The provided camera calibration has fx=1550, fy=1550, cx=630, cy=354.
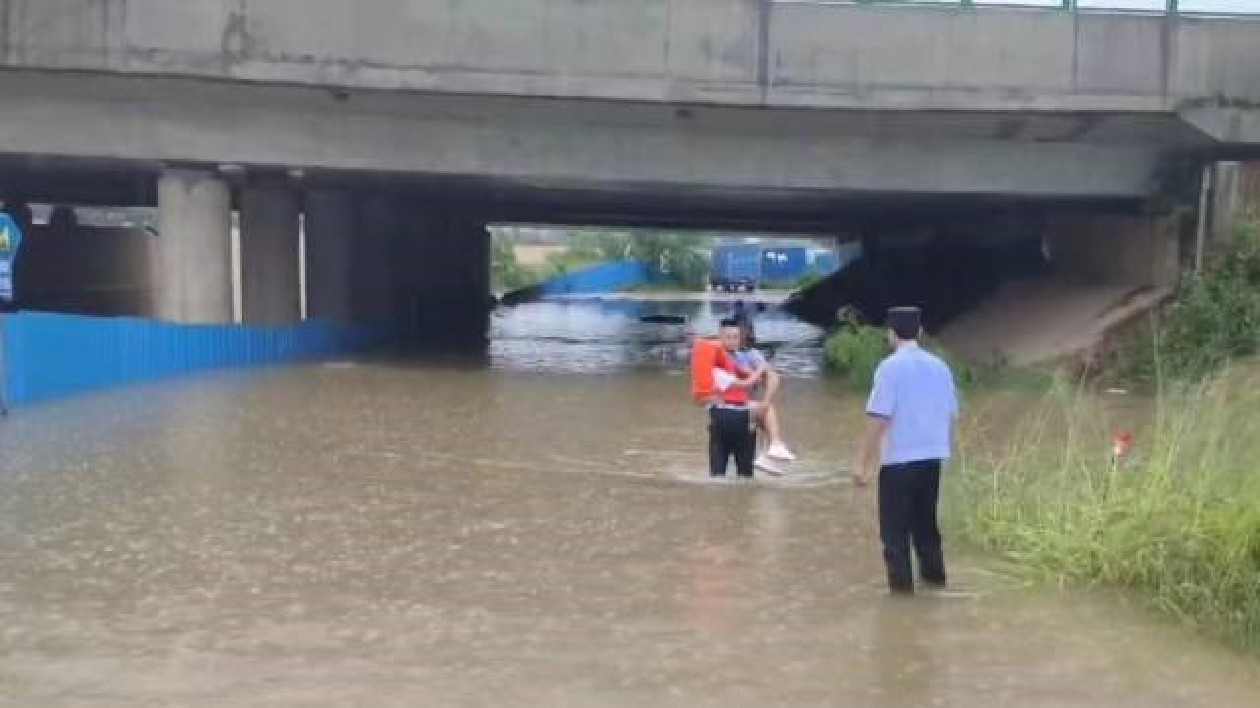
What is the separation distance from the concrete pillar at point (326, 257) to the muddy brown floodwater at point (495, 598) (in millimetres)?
18170

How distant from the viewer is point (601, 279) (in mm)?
94438

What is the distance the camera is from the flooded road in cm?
648

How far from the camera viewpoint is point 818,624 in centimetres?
768

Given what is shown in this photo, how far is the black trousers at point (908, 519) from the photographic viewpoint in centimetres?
825

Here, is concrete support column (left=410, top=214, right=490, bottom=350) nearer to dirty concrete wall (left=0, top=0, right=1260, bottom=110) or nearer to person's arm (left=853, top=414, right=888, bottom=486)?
dirty concrete wall (left=0, top=0, right=1260, bottom=110)

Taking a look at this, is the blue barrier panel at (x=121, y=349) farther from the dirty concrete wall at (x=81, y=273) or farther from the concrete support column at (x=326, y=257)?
the dirty concrete wall at (x=81, y=273)

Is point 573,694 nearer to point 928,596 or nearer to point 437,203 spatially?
point 928,596

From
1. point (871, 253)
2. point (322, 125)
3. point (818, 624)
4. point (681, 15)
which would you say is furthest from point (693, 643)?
point (871, 253)

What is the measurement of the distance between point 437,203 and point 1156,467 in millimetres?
32133

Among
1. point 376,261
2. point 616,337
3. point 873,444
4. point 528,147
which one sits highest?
point 528,147

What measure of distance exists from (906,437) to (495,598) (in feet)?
7.67

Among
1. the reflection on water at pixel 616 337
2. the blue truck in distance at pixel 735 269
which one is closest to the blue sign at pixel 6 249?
the reflection on water at pixel 616 337

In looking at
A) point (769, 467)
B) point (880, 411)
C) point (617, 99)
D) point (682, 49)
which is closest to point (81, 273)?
point (617, 99)

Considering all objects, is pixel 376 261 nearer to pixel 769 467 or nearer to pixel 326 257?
pixel 326 257
